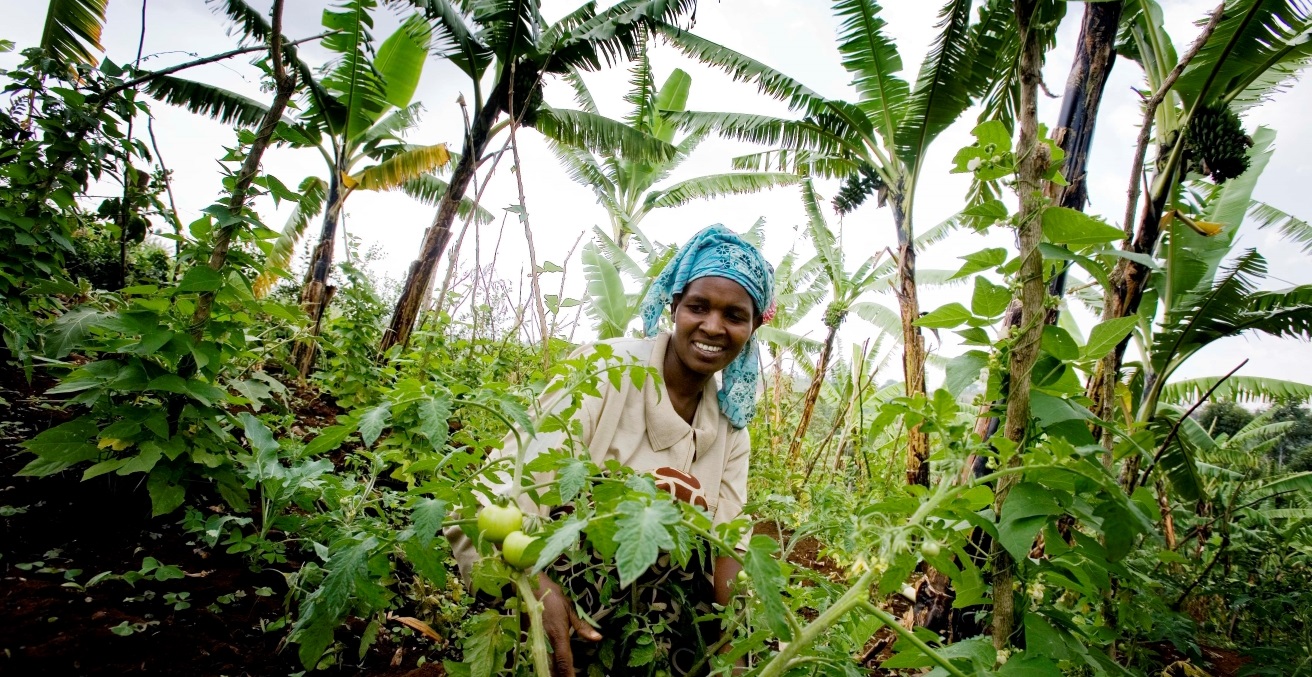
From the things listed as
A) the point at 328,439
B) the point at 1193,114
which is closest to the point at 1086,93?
the point at 1193,114

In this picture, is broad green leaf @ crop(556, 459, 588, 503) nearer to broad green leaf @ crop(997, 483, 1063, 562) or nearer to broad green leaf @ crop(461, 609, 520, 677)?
broad green leaf @ crop(461, 609, 520, 677)

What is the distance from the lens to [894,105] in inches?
193

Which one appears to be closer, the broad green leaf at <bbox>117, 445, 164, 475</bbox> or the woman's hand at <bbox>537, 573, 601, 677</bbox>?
the woman's hand at <bbox>537, 573, 601, 677</bbox>

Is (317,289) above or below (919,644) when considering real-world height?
above

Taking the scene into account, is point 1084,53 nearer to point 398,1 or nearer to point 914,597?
point 914,597

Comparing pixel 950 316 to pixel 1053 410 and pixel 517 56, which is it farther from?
pixel 517 56

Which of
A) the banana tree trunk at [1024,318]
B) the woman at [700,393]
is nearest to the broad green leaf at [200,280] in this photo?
the woman at [700,393]

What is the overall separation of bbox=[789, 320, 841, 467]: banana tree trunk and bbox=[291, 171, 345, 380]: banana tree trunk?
3248 millimetres

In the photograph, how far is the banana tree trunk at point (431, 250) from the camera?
455 centimetres

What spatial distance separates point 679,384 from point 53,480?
175cm

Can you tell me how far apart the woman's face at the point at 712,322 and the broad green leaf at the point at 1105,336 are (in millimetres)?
934

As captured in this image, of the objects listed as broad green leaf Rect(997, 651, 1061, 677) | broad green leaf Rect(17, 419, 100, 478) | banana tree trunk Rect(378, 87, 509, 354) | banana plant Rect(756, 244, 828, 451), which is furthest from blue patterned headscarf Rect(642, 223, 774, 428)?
banana plant Rect(756, 244, 828, 451)

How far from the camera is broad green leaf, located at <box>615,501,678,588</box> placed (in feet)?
1.80

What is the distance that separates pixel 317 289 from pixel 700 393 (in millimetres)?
4030
